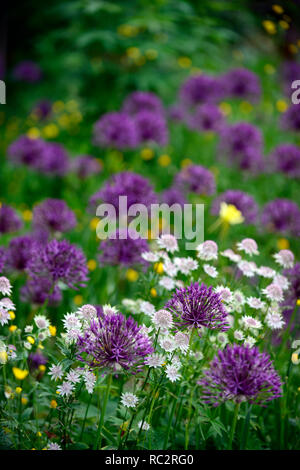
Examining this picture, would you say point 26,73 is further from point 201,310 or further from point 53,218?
point 201,310

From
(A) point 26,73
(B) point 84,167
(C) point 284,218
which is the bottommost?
(C) point 284,218

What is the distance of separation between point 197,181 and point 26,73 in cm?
301

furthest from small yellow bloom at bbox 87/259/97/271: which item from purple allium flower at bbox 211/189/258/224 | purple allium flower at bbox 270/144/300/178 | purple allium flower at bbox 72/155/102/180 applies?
purple allium flower at bbox 270/144/300/178

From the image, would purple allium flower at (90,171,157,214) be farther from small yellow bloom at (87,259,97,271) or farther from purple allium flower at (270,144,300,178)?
purple allium flower at (270,144,300,178)

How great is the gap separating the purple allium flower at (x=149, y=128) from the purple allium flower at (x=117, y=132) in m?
0.08

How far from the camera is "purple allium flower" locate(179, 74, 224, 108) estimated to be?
177 inches

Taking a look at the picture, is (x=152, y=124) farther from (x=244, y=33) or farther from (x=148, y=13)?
(x=244, y=33)

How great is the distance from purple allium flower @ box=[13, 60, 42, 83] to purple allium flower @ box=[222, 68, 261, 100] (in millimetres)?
2203

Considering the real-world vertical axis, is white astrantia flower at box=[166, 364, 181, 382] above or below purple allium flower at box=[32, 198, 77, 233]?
below

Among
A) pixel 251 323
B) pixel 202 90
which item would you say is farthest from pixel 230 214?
pixel 202 90

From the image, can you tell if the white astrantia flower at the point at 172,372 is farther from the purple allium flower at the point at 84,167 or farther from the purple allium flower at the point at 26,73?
the purple allium flower at the point at 26,73

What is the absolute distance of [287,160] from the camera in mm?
3582
